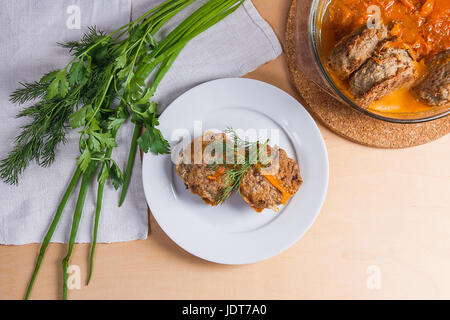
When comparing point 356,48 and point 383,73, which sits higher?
point 356,48

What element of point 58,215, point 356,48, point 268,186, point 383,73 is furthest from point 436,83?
point 58,215

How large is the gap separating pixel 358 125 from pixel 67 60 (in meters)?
1.48

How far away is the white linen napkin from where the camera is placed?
5.99ft

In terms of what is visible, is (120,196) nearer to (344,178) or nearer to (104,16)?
(104,16)

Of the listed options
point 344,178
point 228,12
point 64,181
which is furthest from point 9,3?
point 344,178

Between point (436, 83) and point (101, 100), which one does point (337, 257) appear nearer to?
point (436, 83)

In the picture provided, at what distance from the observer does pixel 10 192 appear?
185cm

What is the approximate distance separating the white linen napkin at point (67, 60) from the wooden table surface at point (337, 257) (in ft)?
0.37

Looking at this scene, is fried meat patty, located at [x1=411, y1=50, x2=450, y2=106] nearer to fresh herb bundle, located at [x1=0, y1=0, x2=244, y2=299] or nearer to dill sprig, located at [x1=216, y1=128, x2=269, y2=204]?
dill sprig, located at [x1=216, y1=128, x2=269, y2=204]

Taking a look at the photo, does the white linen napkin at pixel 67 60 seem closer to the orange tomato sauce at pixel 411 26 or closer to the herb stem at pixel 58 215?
the herb stem at pixel 58 215

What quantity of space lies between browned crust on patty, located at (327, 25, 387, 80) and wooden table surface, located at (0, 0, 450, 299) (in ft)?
1.64

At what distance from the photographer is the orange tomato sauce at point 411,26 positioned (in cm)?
142

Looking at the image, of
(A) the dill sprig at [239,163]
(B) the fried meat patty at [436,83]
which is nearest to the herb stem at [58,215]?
(A) the dill sprig at [239,163]

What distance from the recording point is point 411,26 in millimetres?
1442
